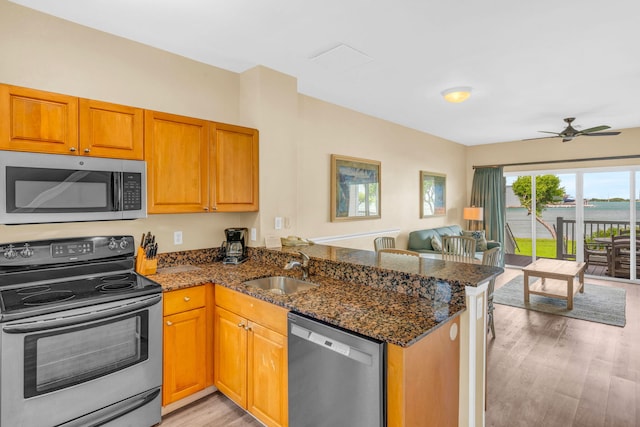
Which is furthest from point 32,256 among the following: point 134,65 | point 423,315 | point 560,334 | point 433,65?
point 560,334

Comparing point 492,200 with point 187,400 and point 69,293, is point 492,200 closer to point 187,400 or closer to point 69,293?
point 187,400

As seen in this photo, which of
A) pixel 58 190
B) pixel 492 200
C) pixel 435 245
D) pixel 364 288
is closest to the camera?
pixel 58 190

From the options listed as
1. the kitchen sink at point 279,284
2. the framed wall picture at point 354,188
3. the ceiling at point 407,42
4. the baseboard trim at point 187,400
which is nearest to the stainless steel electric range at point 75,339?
the baseboard trim at point 187,400

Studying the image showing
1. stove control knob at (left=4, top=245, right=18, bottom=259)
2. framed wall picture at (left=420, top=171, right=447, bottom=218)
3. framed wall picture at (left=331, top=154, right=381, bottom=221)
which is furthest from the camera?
framed wall picture at (left=420, top=171, right=447, bottom=218)

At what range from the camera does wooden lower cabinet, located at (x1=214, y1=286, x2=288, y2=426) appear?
1953 mm

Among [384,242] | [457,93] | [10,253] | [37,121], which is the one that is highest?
[457,93]

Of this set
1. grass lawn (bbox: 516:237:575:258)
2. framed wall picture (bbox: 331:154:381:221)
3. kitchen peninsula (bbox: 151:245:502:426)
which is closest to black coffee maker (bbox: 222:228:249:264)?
kitchen peninsula (bbox: 151:245:502:426)

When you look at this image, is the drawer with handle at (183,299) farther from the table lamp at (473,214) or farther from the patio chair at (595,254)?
the patio chair at (595,254)

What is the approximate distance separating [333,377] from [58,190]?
1955 millimetres

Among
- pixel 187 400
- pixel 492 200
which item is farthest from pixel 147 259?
pixel 492 200

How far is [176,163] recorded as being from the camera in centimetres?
262

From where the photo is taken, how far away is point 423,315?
5.62ft

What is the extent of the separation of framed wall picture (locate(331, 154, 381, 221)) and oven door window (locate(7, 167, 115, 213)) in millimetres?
2645

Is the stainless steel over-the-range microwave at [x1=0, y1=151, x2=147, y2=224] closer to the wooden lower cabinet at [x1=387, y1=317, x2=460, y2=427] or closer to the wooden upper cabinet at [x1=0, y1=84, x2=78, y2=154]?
the wooden upper cabinet at [x1=0, y1=84, x2=78, y2=154]
